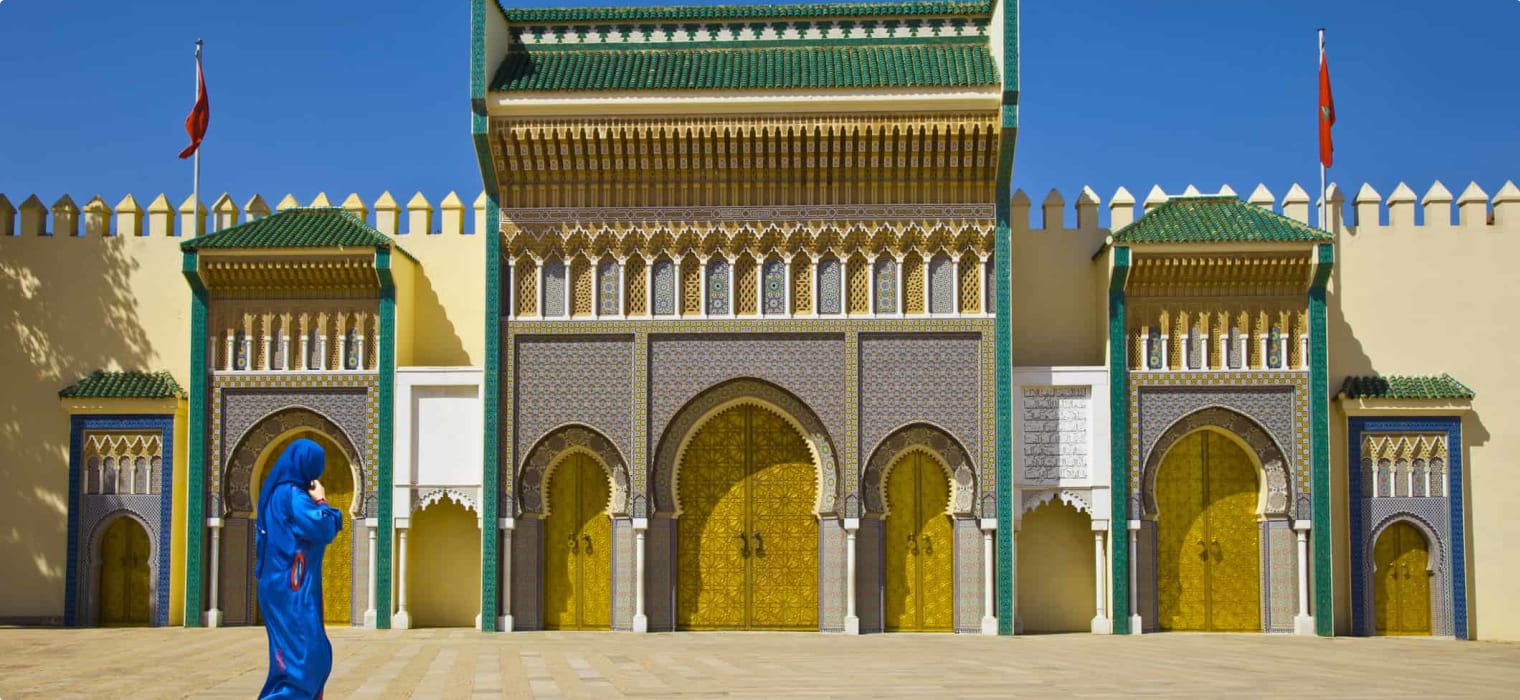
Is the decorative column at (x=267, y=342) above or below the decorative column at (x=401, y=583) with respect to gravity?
above

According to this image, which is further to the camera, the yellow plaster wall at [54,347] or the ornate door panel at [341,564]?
the yellow plaster wall at [54,347]

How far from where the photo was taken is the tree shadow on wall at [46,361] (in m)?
16.5

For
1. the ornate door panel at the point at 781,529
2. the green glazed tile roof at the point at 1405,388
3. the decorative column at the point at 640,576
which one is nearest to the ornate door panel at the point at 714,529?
the ornate door panel at the point at 781,529

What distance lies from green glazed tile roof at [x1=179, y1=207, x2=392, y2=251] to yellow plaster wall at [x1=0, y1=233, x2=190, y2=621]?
1.10 m

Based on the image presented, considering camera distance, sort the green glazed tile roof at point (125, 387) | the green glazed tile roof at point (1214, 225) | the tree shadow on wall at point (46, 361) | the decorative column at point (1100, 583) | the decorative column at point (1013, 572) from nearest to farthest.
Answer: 1. the green glazed tile roof at point (1214, 225)
2. the decorative column at point (1013, 572)
3. the decorative column at point (1100, 583)
4. the green glazed tile roof at point (125, 387)
5. the tree shadow on wall at point (46, 361)

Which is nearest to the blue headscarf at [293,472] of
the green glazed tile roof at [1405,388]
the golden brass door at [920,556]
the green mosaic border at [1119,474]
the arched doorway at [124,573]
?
the golden brass door at [920,556]

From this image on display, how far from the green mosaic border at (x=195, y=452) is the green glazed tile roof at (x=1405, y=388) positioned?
38.1 ft

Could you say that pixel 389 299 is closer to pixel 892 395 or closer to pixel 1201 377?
pixel 892 395

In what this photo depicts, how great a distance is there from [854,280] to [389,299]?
475 centimetres

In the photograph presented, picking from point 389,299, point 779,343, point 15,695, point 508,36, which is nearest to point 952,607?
point 779,343

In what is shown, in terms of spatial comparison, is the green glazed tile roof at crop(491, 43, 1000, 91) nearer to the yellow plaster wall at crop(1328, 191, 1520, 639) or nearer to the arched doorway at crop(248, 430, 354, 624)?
the arched doorway at crop(248, 430, 354, 624)

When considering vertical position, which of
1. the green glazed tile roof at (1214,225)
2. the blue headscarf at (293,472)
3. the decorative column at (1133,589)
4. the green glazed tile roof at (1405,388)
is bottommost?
the decorative column at (1133,589)

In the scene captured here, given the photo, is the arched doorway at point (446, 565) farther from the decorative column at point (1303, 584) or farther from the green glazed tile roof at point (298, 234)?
the decorative column at point (1303, 584)

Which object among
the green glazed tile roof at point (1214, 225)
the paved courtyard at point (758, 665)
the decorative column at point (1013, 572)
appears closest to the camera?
the paved courtyard at point (758, 665)
